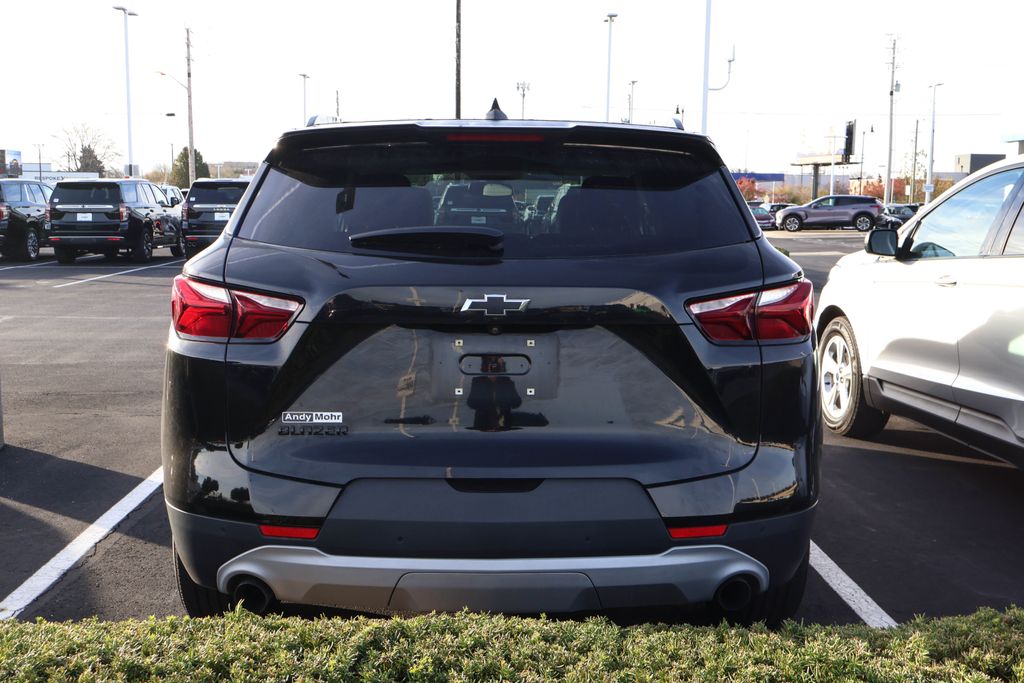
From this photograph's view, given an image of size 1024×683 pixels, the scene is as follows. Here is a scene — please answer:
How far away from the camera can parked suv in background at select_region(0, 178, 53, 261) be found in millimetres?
25203

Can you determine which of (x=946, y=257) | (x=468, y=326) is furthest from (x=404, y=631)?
(x=946, y=257)

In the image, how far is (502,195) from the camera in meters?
3.08

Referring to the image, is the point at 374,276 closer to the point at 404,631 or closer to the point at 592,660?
the point at 404,631

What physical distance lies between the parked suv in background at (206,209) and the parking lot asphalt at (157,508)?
45.8ft

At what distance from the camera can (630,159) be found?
3141mm

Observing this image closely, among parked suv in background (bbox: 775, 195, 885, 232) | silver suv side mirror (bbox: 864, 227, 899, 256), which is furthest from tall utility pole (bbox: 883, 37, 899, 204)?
silver suv side mirror (bbox: 864, 227, 899, 256)

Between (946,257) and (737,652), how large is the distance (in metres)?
3.88

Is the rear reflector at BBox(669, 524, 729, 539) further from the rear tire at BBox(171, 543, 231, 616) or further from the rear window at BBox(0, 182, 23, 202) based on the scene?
the rear window at BBox(0, 182, 23, 202)

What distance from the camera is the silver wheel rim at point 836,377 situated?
6.94 metres

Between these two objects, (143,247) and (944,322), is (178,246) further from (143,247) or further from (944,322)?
(944,322)

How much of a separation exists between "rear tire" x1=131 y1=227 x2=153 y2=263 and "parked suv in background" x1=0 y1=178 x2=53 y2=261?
2.14m

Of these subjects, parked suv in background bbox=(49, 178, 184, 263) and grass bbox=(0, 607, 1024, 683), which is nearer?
grass bbox=(0, 607, 1024, 683)

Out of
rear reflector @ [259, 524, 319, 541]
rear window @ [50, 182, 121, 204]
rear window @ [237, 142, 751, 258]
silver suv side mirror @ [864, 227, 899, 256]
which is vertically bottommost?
rear reflector @ [259, 524, 319, 541]

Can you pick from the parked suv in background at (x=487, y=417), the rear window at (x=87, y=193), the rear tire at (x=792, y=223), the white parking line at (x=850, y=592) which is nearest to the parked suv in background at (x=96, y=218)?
the rear window at (x=87, y=193)
